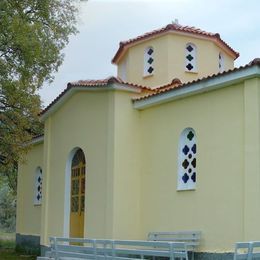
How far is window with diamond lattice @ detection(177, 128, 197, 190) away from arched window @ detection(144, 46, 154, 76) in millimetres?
4820

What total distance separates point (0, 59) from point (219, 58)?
7.11 m

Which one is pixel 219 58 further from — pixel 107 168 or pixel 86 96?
pixel 107 168

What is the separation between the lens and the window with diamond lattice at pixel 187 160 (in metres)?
13.4

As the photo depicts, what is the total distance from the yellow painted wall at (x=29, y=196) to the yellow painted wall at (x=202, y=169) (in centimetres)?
769

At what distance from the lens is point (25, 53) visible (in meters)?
16.4

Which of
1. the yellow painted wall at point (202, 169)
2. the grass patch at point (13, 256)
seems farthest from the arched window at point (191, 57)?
the grass patch at point (13, 256)

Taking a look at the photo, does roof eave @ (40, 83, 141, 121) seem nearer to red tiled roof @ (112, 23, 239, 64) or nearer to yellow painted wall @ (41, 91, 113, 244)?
yellow painted wall @ (41, 91, 113, 244)

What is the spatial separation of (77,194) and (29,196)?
6.18 metres

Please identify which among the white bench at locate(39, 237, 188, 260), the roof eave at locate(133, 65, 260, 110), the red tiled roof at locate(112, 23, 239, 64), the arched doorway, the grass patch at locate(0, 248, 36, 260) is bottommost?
the grass patch at locate(0, 248, 36, 260)

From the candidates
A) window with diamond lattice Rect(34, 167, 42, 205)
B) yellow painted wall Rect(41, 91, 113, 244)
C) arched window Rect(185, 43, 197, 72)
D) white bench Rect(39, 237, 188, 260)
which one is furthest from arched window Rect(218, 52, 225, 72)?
white bench Rect(39, 237, 188, 260)

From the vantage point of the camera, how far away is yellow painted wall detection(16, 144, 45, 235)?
70.2 feet

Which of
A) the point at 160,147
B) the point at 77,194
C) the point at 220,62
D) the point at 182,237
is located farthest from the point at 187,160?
the point at 220,62

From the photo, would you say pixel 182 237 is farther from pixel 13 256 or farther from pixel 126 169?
pixel 13 256

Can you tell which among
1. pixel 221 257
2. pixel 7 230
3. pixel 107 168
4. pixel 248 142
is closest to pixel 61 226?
pixel 107 168
